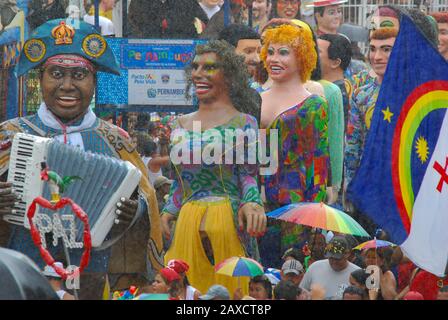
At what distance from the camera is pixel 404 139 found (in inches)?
360

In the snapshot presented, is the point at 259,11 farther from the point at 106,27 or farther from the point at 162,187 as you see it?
the point at 162,187

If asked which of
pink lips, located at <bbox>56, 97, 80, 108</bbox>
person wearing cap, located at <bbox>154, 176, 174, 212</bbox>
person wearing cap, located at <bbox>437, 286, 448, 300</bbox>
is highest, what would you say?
pink lips, located at <bbox>56, 97, 80, 108</bbox>

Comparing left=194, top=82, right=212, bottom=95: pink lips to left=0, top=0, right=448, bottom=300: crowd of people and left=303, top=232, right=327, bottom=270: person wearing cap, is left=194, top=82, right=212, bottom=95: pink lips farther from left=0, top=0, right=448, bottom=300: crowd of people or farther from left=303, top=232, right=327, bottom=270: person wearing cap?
left=303, top=232, right=327, bottom=270: person wearing cap

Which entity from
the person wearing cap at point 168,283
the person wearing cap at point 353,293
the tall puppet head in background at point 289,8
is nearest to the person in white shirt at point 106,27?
the tall puppet head in background at point 289,8

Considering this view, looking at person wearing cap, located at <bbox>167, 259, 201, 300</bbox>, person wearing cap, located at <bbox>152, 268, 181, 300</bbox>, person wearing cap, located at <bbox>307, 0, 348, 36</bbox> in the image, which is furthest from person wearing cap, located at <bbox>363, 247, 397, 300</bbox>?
person wearing cap, located at <bbox>307, 0, 348, 36</bbox>

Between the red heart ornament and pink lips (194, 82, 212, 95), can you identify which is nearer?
the red heart ornament

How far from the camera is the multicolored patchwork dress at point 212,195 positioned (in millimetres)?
9492

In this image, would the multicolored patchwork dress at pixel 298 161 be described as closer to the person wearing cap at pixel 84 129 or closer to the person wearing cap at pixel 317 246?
the person wearing cap at pixel 317 246

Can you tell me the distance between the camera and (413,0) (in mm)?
15297

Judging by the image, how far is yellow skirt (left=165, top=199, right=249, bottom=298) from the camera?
9484mm

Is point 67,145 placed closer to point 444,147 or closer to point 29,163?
point 29,163

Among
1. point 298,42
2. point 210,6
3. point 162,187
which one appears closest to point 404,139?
point 298,42

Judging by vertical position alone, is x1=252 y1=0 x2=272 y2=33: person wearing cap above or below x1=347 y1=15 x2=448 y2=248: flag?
above

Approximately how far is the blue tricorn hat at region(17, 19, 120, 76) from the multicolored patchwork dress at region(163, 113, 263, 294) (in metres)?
0.95
